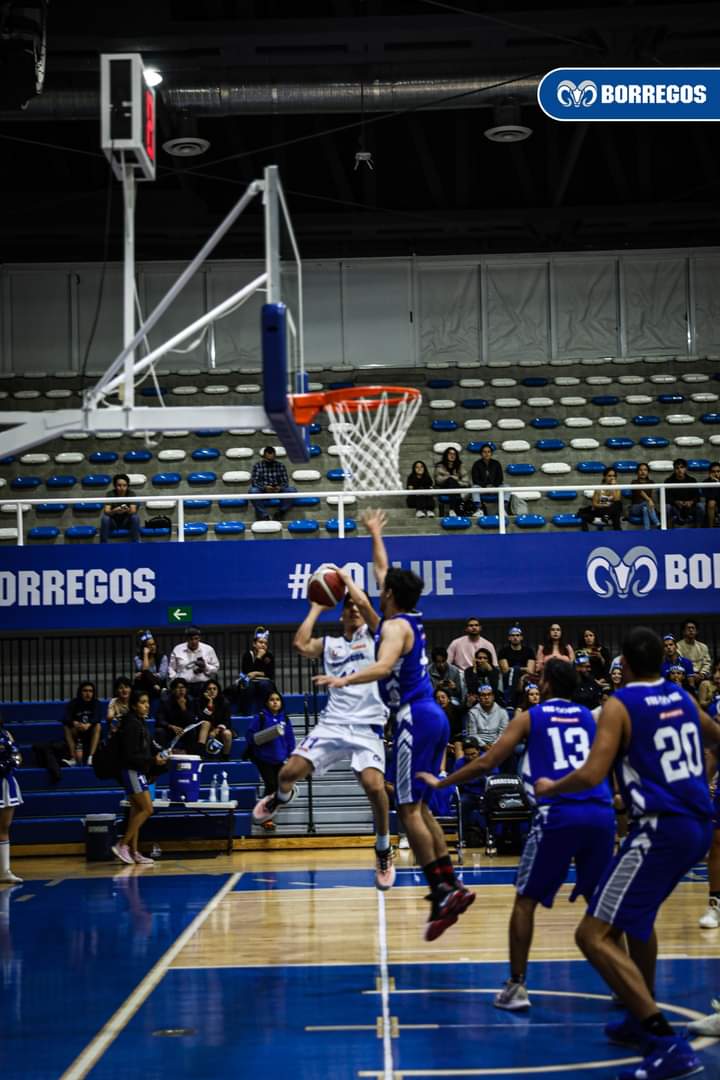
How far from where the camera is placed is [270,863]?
596 inches

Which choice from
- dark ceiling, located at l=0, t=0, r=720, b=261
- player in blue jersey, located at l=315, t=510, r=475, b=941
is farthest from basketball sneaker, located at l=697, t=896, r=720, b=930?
dark ceiling, located at l=0, t=0, r=720, b=261

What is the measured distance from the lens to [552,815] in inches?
278

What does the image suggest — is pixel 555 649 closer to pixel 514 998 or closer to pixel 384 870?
pixel 384 870

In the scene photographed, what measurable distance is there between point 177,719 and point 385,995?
9891 mm

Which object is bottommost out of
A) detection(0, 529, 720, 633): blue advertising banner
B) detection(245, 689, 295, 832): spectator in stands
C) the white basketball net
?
detection(245, 689, 295, 832): spectator in stands

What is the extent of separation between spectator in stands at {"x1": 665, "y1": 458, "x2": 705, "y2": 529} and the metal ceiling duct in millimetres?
6173

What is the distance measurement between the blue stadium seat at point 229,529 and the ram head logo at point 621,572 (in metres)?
5.47

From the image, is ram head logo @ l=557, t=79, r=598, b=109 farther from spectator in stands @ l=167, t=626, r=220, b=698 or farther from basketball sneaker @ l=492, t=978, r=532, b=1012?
spectator in stands @ l=167, t=626, r=220, b=698

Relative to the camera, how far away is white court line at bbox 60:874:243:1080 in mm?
6269

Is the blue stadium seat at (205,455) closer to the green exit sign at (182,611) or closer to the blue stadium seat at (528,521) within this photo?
the green exit sign at (182,611)

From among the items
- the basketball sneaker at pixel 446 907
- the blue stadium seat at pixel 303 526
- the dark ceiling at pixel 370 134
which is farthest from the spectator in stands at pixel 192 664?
the basketball sneaker at pixel 446 907

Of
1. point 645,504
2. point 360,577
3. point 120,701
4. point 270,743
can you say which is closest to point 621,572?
point 645,504

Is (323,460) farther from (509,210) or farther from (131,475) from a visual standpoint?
(509,210)

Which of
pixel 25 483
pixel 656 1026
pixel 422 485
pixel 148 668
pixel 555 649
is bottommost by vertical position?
pixel 656 1026
